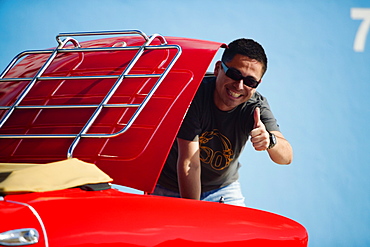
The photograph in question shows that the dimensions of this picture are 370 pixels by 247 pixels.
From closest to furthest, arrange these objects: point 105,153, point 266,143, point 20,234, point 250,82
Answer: point 20,234 < point 105,153 < point 266,143 < point 250,82

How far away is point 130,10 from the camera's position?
5.81 meters

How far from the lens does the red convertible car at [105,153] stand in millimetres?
747

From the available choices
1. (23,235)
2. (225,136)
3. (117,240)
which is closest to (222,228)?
(117,240)

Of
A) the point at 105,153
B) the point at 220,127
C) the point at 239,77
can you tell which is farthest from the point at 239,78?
the point at 105,153

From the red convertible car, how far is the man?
642mm

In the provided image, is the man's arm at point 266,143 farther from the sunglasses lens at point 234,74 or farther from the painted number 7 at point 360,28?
the painted number 7 at point 360,28

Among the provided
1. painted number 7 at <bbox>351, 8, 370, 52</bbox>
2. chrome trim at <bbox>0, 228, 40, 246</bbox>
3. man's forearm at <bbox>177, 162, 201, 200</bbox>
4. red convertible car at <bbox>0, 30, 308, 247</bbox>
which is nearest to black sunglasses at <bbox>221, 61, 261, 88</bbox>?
man's forearm at <bbox>177, 162, 201, 200</bbox>

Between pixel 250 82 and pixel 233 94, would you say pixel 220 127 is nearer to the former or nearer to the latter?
pixel 233 94

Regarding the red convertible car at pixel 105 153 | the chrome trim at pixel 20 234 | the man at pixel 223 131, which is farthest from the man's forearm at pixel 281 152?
the chrome trim at pixel 20 234

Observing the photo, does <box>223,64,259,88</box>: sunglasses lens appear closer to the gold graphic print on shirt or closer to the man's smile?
the man's smile

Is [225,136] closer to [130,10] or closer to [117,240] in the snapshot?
[117,240]

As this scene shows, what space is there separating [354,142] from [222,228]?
5.43 m

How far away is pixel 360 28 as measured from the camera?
610 cm

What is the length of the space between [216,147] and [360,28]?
4498 millimetres
